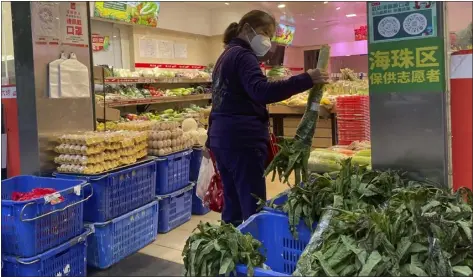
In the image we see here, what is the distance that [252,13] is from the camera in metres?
2.83

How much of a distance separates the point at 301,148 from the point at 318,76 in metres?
0.37

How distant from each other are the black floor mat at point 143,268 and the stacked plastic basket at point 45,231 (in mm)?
194

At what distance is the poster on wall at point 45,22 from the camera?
3.54 m

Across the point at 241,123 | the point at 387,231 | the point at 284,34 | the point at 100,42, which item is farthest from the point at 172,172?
the point at 284,34

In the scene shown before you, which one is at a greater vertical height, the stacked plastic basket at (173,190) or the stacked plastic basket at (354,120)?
the stacked plastic basket at (354,120)

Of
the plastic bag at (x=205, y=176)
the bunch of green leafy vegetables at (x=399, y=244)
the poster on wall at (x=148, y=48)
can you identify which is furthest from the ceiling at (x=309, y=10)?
the bunch of green leafy vegetables at (x=399, y=244)

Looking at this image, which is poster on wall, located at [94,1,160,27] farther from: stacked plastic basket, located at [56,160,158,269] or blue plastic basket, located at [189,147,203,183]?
stacked plastic basket, located at [56,160,158,269]

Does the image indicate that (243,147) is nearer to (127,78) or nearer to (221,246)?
(221,246)

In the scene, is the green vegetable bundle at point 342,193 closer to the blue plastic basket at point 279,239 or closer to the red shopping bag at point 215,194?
the blue plastic basket at point 279,239

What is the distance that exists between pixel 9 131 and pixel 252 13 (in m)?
2.45

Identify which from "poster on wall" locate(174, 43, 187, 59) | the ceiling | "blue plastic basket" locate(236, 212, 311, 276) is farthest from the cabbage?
the ceiling

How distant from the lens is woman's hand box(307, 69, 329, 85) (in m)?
2.22

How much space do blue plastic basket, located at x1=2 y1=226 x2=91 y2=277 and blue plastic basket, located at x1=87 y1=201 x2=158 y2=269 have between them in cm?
13

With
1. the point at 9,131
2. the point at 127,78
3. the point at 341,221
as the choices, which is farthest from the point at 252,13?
the point at 127,78
